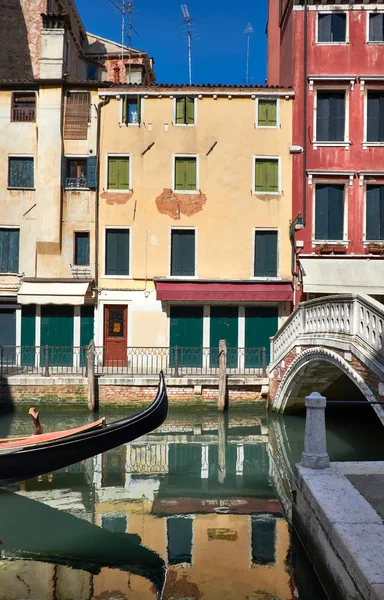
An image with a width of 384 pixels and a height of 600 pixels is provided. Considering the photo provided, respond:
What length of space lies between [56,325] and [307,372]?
7.24m

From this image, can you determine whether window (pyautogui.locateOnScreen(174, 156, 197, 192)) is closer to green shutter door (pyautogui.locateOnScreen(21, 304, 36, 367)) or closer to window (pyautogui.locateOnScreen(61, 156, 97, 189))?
window (pyautogui.locateOnScreen(61, 156, 97, 189))

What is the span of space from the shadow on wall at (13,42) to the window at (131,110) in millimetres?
4784

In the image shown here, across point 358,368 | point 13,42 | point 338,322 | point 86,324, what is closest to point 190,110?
point 86,324

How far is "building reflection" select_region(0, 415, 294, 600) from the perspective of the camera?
5.43 meters

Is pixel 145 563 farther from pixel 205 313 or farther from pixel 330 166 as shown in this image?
pixel 330 166

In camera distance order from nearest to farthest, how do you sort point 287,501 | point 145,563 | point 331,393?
point 145,563, point 287,501, point 331,393

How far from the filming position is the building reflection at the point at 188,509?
214 inches

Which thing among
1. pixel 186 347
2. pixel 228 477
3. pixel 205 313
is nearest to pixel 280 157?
pixel 205 313

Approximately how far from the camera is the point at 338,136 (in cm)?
1494

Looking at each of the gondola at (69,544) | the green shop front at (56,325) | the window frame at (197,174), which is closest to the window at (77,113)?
the window frame at (197,174)

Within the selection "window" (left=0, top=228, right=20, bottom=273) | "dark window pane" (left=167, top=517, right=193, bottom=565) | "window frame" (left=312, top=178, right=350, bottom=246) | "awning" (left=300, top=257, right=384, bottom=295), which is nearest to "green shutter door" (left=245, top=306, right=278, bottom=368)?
"awning" (left=300, top=257, right=384, bottom=295)

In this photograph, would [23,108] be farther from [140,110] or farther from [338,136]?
[338,136]

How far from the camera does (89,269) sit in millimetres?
15344

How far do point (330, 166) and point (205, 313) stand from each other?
16.6ft
